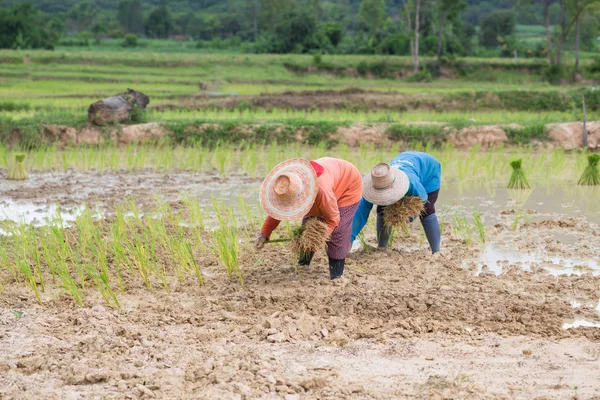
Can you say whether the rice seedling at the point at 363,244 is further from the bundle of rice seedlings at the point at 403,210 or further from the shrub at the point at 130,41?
the shrub at the point at 130,41

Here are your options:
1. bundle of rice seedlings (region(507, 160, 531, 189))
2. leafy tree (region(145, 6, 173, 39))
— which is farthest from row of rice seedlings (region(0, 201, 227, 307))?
leafy tree (region(145, 6, 173, 39))

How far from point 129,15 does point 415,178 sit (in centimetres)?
5156

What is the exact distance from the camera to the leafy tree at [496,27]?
138ft

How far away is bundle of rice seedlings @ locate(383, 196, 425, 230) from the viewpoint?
532 cm

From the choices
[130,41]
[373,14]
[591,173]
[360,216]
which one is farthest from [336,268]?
[130,41]

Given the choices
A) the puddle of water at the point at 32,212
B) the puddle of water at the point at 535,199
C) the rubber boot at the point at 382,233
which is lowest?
the puddle of water at the point at 535,199

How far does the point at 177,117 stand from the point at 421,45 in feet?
72.6

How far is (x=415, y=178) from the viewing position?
5355mm

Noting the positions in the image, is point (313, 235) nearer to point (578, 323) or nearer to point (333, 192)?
point (333, 192)

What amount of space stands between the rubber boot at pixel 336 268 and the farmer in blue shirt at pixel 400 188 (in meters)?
0.35

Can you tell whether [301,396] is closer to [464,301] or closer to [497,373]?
[497,373]

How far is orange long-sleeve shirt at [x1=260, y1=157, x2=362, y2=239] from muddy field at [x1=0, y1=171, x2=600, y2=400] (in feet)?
1.34

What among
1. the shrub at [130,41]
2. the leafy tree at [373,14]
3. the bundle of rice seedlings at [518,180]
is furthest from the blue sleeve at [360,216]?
the shrub at [130,41]

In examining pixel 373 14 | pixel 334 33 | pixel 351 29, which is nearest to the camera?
pixel 334 33
